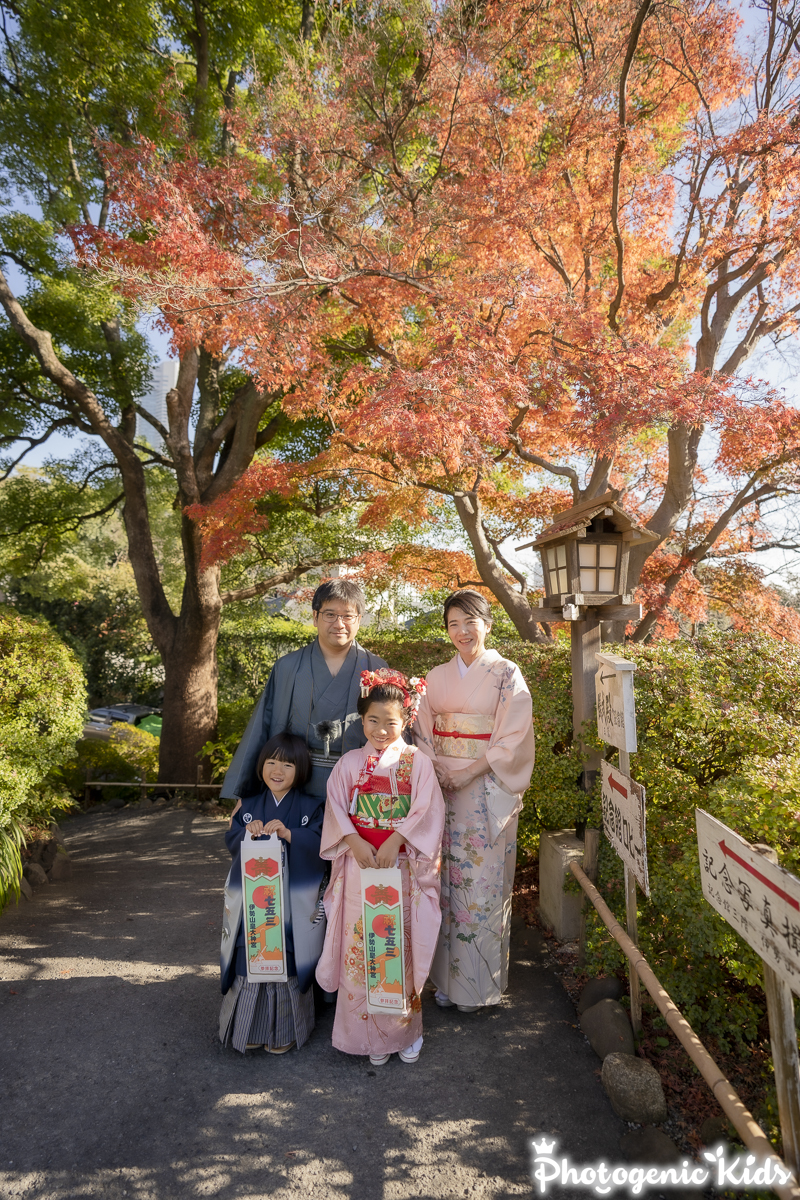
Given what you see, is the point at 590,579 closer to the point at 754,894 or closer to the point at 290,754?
the point at 290,754

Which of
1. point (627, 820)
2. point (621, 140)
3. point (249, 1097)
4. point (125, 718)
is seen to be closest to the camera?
point (249, 1097)

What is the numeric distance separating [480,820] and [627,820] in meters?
0.77

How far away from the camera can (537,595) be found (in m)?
7.79

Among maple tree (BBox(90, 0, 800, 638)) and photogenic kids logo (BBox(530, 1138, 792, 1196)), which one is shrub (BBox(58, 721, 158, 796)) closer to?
maple tree (BBox(90, 0, 800, 638))

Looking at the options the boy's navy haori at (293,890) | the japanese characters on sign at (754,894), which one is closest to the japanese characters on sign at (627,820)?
the japanese characters on sign at (754,894)

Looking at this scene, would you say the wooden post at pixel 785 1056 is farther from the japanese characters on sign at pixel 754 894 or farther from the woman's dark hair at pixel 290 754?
the woman's dark hair at pixel 290 754

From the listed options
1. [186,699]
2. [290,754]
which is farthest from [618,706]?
[186,699]

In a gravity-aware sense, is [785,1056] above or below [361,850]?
below

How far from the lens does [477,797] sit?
10.7ft

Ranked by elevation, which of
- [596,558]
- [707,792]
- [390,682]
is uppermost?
[596,558]

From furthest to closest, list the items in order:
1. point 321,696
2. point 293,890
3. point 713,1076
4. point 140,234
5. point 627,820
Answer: point 140,234, point 321,696, point 293,890, point 627,820, point 713,1076

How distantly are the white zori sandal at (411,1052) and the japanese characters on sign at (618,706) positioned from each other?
1661 millimetres

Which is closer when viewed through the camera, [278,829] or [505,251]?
[278,829]

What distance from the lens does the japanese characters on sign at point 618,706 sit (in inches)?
115
